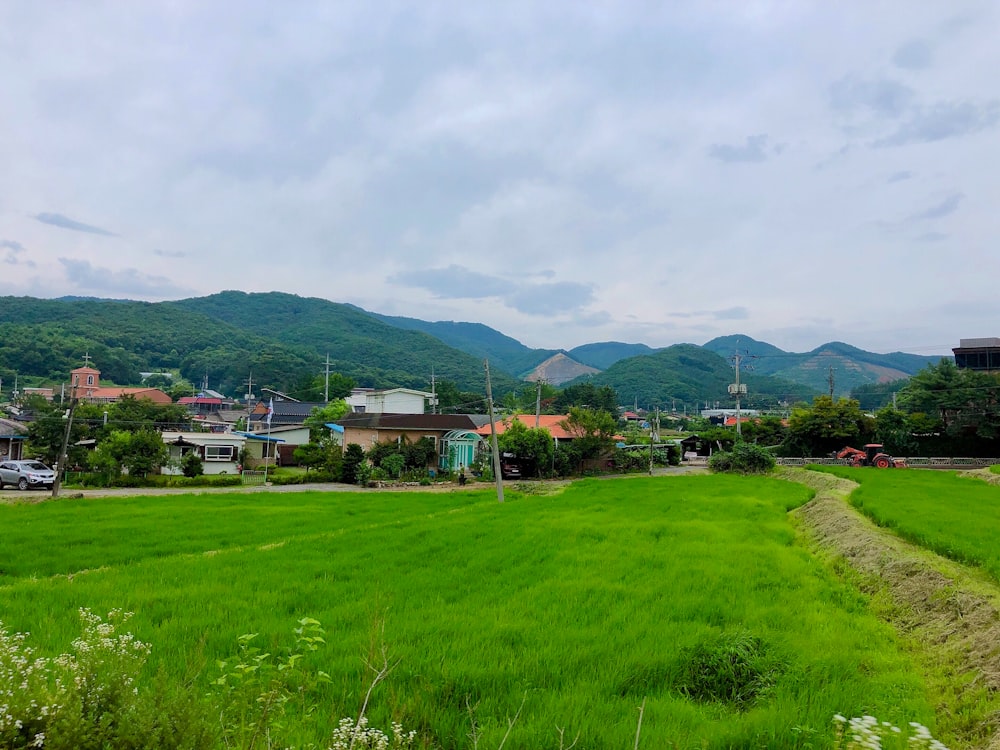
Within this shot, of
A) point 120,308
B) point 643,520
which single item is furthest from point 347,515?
point 120,308

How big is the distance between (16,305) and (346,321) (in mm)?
65470

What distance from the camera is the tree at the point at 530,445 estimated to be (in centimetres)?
3493

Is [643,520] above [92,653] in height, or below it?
below

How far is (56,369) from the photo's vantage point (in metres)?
74.1

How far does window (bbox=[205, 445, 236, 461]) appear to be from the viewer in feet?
113

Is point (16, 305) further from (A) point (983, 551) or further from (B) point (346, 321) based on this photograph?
(A) point (983, 551)

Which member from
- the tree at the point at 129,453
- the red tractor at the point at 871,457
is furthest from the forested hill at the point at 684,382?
the tree at the point at 129,453

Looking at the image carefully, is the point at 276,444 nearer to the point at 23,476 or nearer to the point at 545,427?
the point at 23,476

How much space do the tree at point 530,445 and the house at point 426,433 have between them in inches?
90.0

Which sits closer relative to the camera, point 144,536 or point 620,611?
point 620,611

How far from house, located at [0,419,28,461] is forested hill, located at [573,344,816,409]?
97.2 m

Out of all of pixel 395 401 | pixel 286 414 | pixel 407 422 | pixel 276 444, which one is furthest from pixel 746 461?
pixel 286 414

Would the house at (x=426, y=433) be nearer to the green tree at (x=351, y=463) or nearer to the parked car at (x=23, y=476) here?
the green tree at (x=351, y=463)

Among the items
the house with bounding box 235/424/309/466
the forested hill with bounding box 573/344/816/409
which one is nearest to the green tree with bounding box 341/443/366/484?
the house with bounding box 235/424/309/466
